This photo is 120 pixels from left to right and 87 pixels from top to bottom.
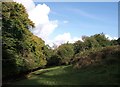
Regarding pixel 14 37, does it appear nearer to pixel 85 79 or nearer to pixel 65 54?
pixel 85 79

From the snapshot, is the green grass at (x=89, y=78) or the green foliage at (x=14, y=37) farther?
the green foliage at (x=14, y=37)

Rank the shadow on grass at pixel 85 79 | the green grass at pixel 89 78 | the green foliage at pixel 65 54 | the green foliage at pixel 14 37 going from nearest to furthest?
the shadow on grass at pixel 85 79, the green grass at pixel 89 78, the green foliage at pixel 14 37, the green foliage at pixel 65 54

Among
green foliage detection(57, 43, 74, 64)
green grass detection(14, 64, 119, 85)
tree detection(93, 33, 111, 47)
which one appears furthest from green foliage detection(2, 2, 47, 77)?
tree detection(93, 33, 111, 47)

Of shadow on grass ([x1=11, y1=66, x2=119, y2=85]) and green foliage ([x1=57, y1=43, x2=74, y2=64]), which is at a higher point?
green foliage ([x1=57, y1=43, x2=74, y2=64])

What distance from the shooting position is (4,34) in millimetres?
37938

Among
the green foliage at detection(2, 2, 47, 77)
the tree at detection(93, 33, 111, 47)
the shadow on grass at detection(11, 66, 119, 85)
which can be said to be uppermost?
the tree at detection(93, 33, 111, 47)

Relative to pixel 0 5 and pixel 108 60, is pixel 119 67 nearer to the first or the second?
pixel 108 60

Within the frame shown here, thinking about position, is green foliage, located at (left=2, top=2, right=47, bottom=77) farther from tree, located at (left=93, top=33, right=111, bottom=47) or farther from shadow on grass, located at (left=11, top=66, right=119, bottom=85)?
tree, located at (left=93, top=33, right=111, bottom=47)

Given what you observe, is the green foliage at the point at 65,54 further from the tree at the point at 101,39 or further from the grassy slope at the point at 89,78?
the grassy slope at the point at 89,78

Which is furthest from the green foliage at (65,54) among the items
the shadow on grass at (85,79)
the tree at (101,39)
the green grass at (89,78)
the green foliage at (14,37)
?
A: the shadow on grass at (85,79)

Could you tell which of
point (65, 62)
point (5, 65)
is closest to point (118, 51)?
point (5, 65)

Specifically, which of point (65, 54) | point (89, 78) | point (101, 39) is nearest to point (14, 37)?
point (89, 78)

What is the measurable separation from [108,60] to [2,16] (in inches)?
605

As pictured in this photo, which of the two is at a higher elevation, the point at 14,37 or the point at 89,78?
the point at 14,37
